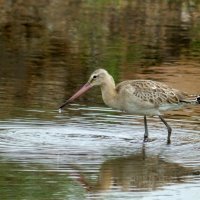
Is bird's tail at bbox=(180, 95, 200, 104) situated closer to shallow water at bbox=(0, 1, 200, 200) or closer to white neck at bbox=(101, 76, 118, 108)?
shallow water at bbox=(0, 1, 200, 200)

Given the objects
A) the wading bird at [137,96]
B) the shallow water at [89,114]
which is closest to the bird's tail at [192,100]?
the wading bird at [137,96]

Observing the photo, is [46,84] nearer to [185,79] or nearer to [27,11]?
[185,79]

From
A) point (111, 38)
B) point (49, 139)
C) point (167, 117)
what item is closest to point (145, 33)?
point (111, 38)

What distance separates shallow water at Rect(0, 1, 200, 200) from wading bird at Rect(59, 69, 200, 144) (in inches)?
12.3

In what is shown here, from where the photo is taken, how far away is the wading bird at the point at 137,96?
15.0 meters

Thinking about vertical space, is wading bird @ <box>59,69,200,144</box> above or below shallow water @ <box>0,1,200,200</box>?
above

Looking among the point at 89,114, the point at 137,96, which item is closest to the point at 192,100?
the point at 137,96

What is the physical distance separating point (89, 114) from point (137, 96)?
4.08 feet

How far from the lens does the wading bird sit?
1501 cm

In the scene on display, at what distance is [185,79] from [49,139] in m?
6.08

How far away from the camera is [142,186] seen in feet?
38.4

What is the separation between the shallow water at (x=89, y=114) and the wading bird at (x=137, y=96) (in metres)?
0.31

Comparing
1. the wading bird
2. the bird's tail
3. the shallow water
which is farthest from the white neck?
the bird's tail

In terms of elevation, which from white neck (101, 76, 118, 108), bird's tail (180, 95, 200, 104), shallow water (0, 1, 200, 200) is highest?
white neck (101, 76, 118, 108)
